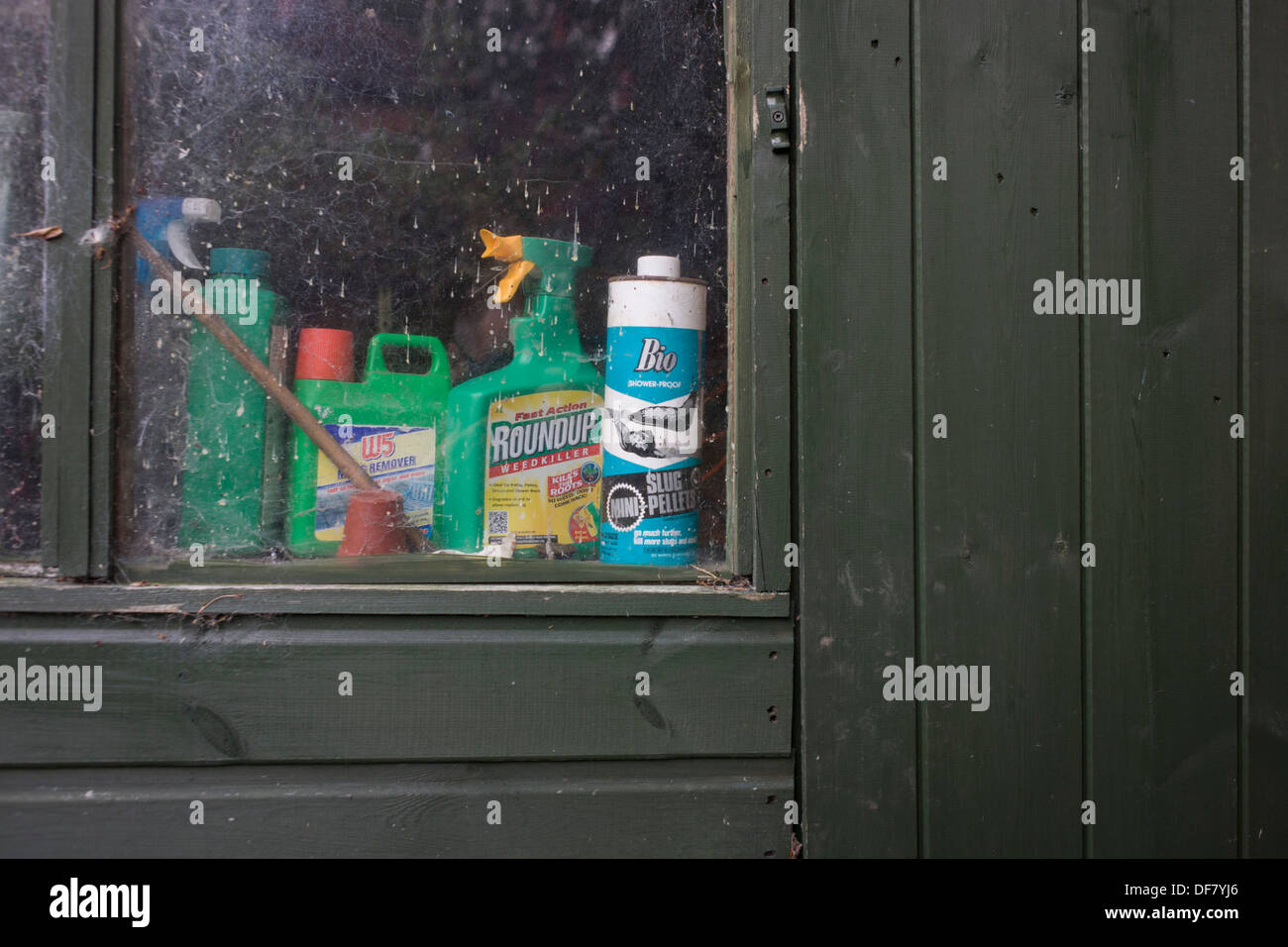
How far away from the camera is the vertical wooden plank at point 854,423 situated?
3.84ft

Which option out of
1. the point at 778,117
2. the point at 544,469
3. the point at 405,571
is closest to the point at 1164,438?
the point at 778,117

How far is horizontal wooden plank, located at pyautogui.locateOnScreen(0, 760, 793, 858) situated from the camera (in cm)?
114

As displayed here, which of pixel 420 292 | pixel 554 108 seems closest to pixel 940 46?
pixel 554 108

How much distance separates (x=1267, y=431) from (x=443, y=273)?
4.00ft

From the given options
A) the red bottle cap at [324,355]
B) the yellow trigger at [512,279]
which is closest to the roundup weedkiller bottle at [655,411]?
the yellow trigger at [512,279]

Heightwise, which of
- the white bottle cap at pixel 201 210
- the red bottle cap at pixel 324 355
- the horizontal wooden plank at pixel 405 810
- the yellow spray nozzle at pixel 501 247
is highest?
the white bottle cap at pixel 201 210

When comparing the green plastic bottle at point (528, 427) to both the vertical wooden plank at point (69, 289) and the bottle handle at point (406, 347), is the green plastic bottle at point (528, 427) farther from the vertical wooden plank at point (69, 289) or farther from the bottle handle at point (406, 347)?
the vertical wooden plank at point (69, 289)

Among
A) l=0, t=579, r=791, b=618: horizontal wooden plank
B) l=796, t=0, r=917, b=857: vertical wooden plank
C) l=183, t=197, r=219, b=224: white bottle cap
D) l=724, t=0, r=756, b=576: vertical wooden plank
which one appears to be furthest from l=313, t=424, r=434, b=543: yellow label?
l=796, t=0, r=917, b=857: vertical wooden plank

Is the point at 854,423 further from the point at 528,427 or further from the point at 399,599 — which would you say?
the point at 399,599

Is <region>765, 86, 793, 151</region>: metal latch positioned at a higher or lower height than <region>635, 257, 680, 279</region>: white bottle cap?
higher

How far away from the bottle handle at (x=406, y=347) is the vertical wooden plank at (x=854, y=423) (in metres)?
0.53

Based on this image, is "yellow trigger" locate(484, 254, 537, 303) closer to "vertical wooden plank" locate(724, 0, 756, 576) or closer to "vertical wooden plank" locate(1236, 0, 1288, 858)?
"vertical wooden plank" locate(724, 0, 756, 576)

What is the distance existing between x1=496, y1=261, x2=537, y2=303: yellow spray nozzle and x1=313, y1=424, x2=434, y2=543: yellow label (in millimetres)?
228

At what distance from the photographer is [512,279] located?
4.06ft
